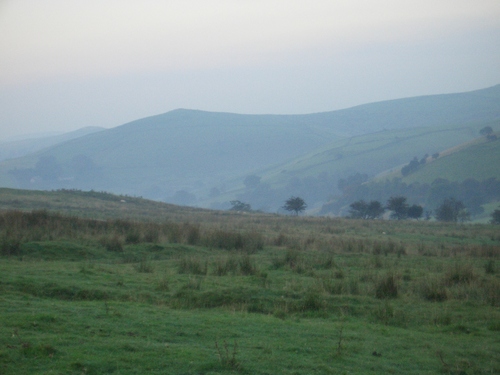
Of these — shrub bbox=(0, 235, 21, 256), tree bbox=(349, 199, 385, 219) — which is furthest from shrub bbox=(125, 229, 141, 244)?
tree bbox=(349, 199, 385, 219)

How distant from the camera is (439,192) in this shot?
116 metres

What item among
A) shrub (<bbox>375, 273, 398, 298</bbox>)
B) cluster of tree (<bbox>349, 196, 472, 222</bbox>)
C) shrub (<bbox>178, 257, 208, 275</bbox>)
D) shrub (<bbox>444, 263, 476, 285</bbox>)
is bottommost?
cluster of tree (<bbox>349, 196, 472, 222</bbox>)

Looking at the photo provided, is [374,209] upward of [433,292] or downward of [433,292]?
downward

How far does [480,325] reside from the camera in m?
10.6

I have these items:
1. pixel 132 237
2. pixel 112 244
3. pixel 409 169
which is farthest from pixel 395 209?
pixel 409 169

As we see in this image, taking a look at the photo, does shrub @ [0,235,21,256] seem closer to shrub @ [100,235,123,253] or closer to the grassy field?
the grassy field

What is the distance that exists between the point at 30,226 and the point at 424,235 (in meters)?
25.9

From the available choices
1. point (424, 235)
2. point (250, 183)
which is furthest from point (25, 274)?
point (250, 183)

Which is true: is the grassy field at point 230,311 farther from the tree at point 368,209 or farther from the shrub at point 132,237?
the tree at point 368,209

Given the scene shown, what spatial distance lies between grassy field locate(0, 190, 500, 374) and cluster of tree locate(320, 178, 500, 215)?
97.4m

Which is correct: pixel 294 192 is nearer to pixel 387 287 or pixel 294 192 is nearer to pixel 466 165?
pixel 466 165

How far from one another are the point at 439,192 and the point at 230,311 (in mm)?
113332

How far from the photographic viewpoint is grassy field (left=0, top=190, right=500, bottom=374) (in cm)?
765

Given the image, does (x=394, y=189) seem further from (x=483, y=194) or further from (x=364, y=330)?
(x=364, y=330)
